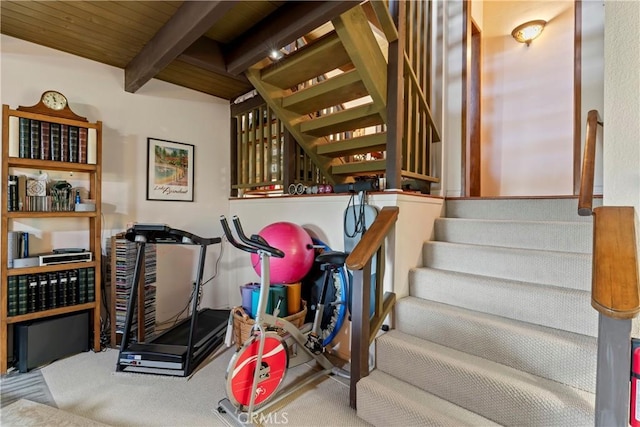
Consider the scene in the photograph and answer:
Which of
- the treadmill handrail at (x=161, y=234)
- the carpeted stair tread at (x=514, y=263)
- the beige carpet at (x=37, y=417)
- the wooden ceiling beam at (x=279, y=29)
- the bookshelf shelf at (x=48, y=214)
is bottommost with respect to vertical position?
the beige carpet at (x=37, y=417)

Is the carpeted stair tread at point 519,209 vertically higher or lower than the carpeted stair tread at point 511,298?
higher

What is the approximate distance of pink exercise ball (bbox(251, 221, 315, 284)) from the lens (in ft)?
8.02

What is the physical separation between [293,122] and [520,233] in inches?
88.7

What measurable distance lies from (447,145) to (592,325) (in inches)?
81.1

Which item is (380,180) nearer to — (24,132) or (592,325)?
(592,325)

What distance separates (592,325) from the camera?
65.8 inches

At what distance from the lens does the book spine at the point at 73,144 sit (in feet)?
8.29

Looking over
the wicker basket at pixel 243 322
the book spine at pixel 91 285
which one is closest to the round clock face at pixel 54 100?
the book spine at pixel 91 285

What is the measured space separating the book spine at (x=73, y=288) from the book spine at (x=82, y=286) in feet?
0.07

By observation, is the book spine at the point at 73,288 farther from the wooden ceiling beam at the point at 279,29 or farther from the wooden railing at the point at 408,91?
the wooden railing at the point at 408,91

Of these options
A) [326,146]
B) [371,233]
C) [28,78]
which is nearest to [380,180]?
[371,233]

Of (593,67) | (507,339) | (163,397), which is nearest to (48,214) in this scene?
(163,397)

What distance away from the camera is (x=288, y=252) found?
96.0 inches

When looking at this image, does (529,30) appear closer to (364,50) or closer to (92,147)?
(364,50)
